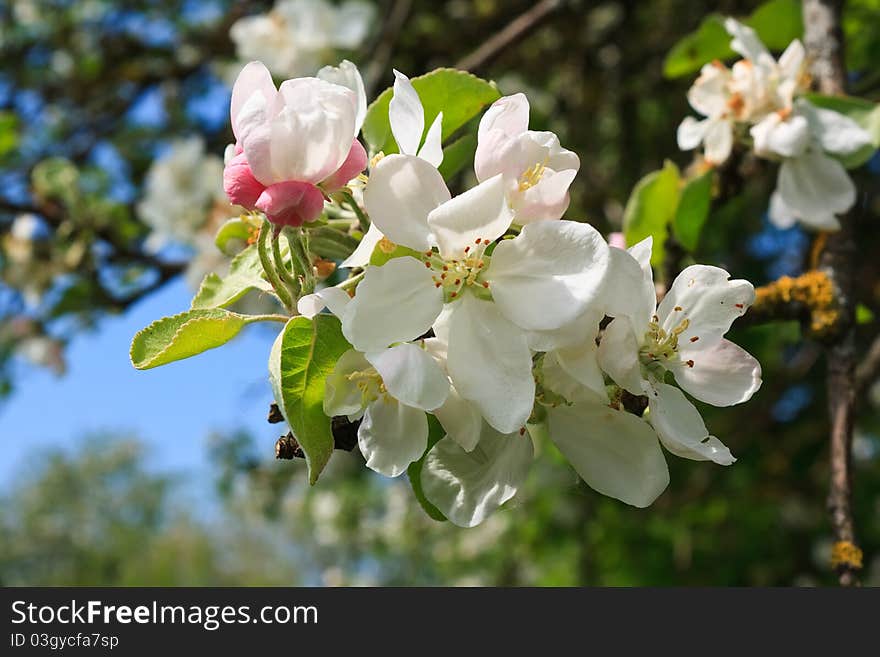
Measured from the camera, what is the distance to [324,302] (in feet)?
2.42

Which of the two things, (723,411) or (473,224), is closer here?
(473,224)

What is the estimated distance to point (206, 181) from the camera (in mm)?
2609

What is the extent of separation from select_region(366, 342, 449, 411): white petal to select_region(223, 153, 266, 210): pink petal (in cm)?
20

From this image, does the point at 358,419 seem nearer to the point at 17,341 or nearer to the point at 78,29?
the point at 17,341

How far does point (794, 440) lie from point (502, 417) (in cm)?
291

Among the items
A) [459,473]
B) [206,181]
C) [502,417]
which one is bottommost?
[206,181]

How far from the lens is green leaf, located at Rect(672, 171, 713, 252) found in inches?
54.2

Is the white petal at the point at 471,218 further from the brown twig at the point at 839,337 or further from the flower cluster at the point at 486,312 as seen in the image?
the brown twig at the point at 839,337

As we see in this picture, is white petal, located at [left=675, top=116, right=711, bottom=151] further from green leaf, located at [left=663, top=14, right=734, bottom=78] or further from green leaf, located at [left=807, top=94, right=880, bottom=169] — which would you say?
green leaf, located at [left=663, top=14, right=734, bottom=78]

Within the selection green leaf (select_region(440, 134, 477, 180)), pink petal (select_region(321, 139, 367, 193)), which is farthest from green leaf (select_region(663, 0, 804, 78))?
pink petal (select_region(321, 139, 367, 193))

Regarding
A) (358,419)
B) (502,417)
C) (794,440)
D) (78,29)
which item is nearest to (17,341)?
(78,29)

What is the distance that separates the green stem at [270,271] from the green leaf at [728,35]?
125cm

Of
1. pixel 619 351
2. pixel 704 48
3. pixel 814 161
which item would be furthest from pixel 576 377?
pixel 704 48

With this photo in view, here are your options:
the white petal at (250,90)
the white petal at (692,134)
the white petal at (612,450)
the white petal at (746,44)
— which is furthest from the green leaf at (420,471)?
the white petal at (746,44)
